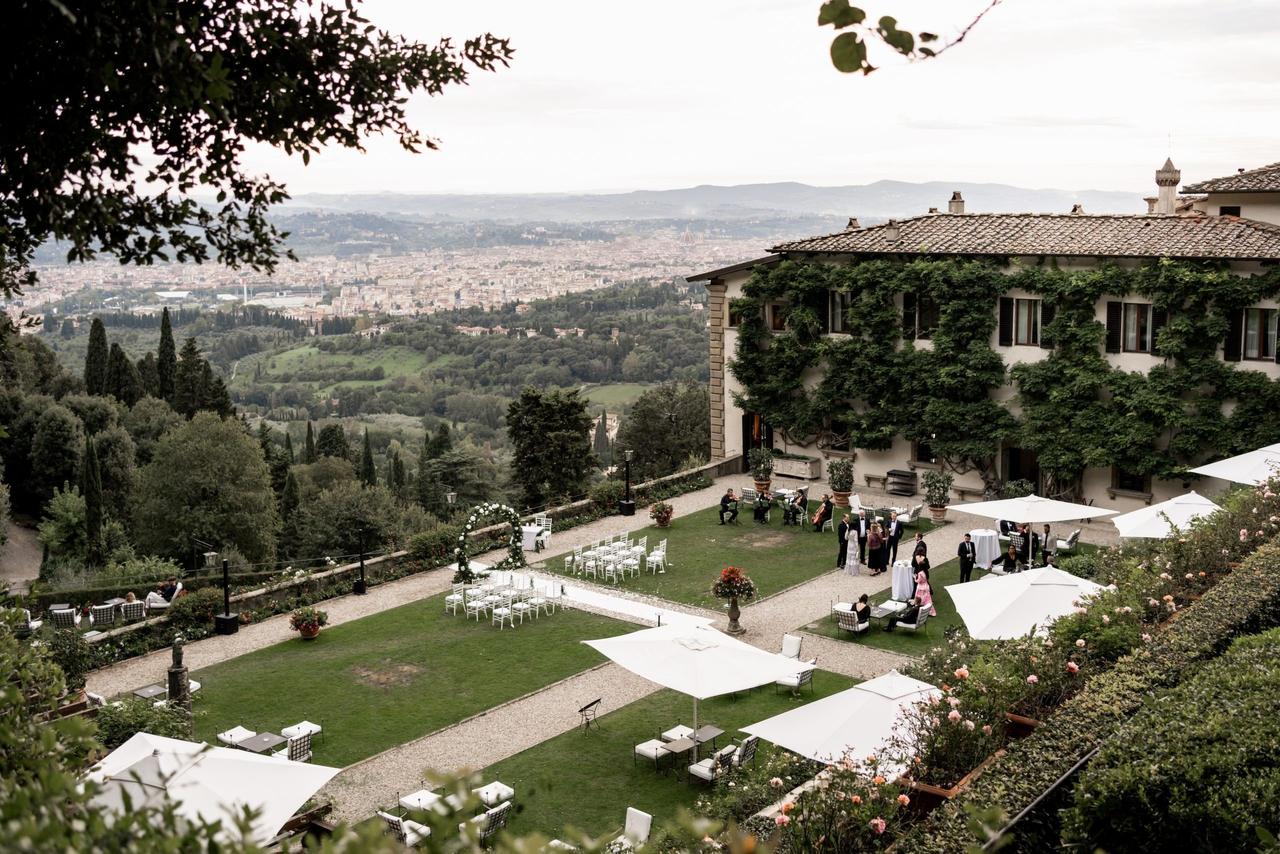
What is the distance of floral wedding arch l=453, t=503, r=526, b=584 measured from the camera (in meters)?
21.5

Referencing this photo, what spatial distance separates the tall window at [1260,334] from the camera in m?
23.8

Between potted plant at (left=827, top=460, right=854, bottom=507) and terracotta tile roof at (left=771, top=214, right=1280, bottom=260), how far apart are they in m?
5.51

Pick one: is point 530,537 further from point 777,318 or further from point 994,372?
point 994,372

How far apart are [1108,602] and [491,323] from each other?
4828 inches

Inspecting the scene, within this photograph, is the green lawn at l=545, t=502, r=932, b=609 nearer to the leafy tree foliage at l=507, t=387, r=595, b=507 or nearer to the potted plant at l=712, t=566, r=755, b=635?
the potted plant at l=712, t=566, r=755, b=635

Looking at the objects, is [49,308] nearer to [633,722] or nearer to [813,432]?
[813,432]

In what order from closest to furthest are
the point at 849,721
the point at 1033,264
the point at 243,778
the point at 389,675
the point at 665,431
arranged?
the point at 243,778 → the point at 849,721 → the point at 389,675 → the point at 1033,264 → the point at 665,431

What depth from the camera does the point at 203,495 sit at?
4231 centimetres

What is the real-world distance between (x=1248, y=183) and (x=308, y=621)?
24.6 metres

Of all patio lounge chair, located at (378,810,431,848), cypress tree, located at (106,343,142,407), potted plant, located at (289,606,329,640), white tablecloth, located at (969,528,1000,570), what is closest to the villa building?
white tablecloth, located at (969,528,1000,570)

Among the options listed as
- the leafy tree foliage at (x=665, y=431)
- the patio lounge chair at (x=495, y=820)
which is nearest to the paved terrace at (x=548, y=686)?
the patio lounge chair at (x=495, y=820)

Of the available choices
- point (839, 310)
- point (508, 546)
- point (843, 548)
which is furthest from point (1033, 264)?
point (508, 546)

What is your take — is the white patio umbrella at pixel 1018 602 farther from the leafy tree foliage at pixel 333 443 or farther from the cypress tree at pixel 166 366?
the leafy tree foliage at pixel 333 443

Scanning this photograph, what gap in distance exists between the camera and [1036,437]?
86.6 feet
